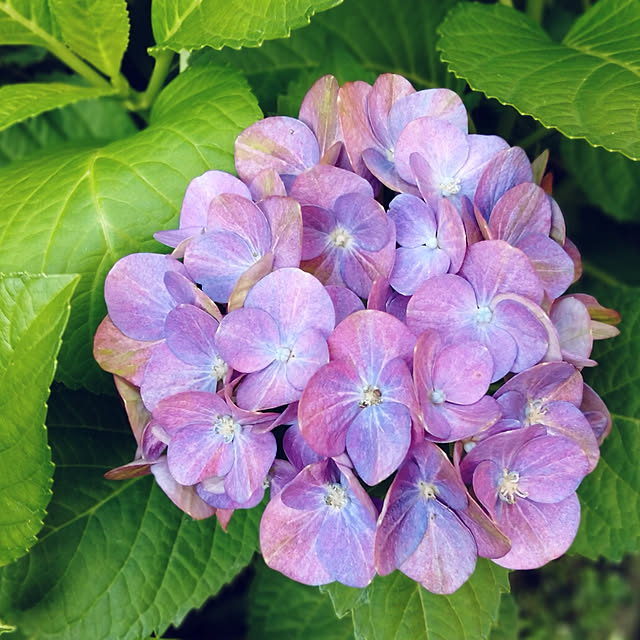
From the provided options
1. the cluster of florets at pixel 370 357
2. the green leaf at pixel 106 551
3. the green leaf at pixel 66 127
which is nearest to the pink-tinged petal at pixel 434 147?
the cluster of florets at pixel 370 357

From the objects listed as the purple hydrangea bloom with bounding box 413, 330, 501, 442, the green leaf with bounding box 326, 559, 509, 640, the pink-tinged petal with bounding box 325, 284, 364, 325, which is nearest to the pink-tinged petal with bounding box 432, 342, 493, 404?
the purple hydrangea bloom with bounding box 413, 330, 501, 442

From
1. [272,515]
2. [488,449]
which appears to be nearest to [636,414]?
[488,449]

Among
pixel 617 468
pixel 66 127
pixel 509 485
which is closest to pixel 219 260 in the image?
pixel 509 485

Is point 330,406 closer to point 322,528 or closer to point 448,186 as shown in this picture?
point 322,528

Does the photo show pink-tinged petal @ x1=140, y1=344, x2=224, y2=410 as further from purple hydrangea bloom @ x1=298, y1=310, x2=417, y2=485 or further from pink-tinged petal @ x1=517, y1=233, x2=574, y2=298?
pink-tinged petal @ x1=517, y1=233, x2=574, y2=298

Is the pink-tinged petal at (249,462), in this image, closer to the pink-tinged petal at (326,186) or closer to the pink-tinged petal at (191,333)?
the pink-tinged petal at (191,333)
